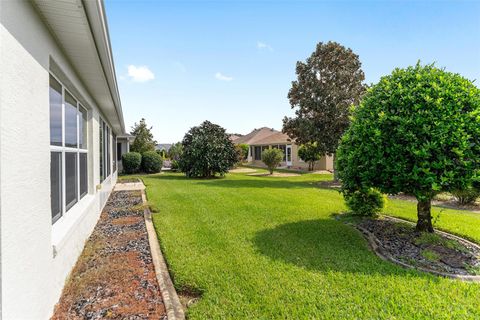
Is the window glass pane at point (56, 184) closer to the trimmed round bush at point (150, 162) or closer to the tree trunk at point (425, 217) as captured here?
the tree trunk at point (425, 217)

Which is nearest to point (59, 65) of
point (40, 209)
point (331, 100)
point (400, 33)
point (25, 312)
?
point (40, 209)

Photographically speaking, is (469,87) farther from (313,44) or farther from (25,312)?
(313,44)

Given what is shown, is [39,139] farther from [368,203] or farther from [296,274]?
[368,203]

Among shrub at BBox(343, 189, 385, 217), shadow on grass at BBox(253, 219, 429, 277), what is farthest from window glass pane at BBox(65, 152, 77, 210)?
shrub at BBox(343, 189, 385, 217)

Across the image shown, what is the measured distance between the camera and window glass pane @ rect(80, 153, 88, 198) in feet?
19.6

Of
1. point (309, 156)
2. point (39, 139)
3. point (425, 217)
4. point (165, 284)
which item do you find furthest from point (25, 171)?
point (309, 156)

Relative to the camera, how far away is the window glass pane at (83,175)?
19.6 ft

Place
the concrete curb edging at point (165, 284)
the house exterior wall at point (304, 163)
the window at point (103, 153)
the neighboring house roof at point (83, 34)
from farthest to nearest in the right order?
the house exterior wall at point (304, 163), the window at point (103, 153), the concrete curb edging at point (165, 284), the neighboring house roof at point (83, 34)

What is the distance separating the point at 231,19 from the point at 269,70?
5.34 m

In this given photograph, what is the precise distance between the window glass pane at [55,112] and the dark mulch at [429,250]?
5795 mm

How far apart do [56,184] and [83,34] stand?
6.98 feet

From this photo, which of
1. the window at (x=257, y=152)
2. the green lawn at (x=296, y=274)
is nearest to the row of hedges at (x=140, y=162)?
the window at (x=257, y=152)

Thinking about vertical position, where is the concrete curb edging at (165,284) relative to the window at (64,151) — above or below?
below

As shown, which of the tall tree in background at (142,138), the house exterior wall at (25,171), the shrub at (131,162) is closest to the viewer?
the house exterior wall at (25,171)
